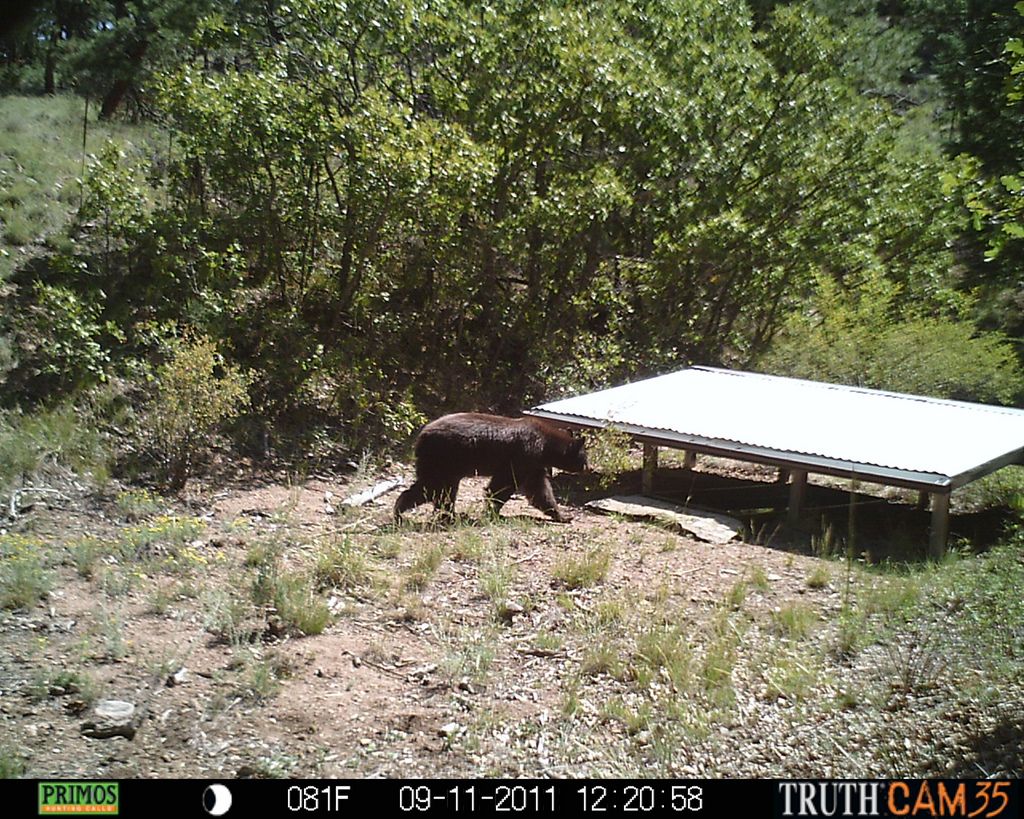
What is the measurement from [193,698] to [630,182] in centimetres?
1289

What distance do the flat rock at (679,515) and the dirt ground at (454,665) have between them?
1.91 ft

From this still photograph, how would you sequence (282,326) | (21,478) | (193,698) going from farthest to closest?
(282,326) → (21,478) → (193,698)

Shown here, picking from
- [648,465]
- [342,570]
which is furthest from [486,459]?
[342,570]

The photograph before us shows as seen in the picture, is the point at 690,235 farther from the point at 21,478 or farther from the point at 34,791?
A: the point at 34,791

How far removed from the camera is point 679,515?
11.6 meters

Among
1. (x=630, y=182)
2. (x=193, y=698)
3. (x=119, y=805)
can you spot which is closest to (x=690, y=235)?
(x=630, y=182)

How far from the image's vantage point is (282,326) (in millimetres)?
14547

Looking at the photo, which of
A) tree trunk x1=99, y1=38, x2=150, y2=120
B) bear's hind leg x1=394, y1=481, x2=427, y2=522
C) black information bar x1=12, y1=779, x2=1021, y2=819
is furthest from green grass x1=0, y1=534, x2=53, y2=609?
tree trunk x1=99, y1=38, x2=150, y2=120

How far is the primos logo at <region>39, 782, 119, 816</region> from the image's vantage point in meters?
4.87

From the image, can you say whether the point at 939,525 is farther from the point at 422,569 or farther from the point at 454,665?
the point at 454,665

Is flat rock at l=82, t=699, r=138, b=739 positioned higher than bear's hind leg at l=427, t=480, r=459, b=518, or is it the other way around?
bear's hind leg at l=427, t=480, r=459, b=518

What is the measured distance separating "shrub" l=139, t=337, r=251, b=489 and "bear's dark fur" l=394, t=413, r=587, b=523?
246 cm

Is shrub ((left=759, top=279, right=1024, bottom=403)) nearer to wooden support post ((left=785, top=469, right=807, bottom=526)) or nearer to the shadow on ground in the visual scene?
the shadow on ground

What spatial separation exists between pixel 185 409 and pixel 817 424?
7.37 m
